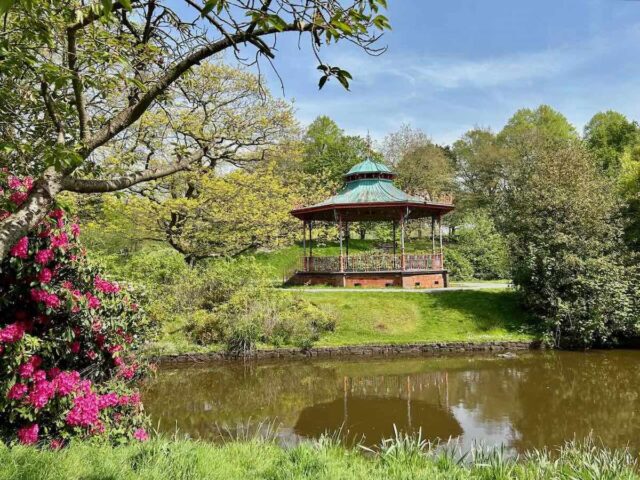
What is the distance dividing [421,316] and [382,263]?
464 centimetres

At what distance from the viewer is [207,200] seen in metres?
17.4

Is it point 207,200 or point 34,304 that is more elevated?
point 207,200

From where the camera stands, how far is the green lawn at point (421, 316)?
14938 mm

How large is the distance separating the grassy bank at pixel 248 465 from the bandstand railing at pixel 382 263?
15300 millimetres

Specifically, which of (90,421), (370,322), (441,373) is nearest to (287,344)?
(370,322)

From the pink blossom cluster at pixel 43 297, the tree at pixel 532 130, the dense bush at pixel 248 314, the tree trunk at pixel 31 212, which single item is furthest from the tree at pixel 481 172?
the tree trunk at pixel 31 212

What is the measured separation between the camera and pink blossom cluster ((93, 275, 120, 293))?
589 centimetres

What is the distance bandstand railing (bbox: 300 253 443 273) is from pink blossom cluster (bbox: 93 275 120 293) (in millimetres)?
14708

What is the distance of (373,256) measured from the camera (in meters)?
20.8

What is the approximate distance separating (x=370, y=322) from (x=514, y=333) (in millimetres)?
4529

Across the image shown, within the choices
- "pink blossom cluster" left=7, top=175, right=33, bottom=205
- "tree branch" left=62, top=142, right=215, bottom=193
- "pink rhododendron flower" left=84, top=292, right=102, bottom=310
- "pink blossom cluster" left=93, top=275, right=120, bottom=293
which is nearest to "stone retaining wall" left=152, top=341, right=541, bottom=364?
"pink blossom cluster" left=93, top=275, right=120, bottom=293

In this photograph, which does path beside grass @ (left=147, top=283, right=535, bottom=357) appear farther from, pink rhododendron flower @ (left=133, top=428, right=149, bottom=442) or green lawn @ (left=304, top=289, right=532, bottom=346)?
pink rhododendron flower @ (left=133, top=428, right=149, bottom=442)

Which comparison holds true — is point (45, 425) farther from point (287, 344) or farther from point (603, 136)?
point (603, 136)

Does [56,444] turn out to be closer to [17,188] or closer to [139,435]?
[139,435]
